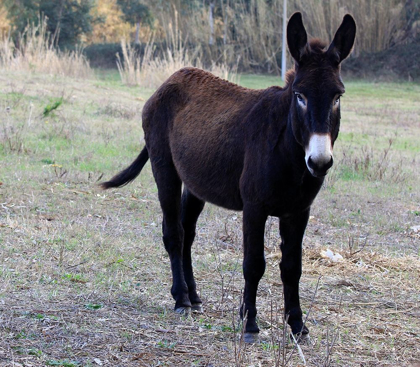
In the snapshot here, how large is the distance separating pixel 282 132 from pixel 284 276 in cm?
96

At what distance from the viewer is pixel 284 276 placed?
13.2ft

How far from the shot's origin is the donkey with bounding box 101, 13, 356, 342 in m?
3.46

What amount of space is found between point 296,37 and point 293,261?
1.41m

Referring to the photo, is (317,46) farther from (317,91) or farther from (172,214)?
(172,214)

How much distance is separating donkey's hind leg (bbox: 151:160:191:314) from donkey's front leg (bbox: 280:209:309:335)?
0.83 metres

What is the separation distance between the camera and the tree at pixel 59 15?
30609 mm

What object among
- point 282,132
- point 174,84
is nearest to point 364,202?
point 174,84

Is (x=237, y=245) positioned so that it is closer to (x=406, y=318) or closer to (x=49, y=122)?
(x=406, y=318)

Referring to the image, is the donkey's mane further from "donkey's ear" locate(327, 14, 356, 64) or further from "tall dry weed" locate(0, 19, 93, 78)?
"tall dry weed" locate(0, 19, 93, 78)

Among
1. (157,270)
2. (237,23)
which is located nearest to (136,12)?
(237,23)

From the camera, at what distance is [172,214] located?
4.68m

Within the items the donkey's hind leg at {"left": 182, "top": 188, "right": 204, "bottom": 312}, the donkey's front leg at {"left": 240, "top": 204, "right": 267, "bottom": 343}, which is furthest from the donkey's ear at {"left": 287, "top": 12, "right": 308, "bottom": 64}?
the donkey's hind leg at {"left": 182, "top": 188, "right": 204, "bottom": 312}

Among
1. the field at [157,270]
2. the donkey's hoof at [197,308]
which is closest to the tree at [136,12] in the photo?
the field at [157,270]

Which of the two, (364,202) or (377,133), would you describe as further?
(377,133)
